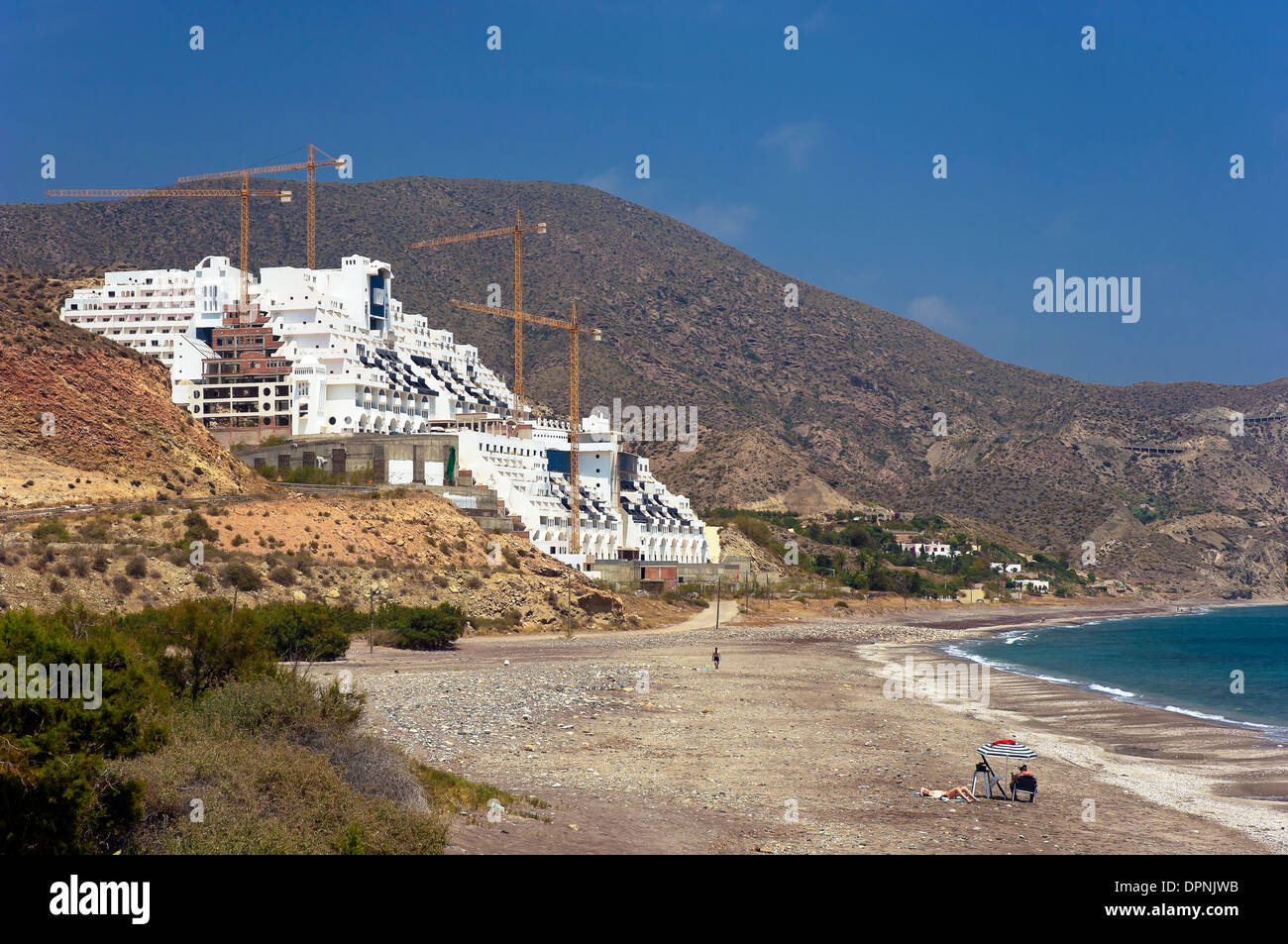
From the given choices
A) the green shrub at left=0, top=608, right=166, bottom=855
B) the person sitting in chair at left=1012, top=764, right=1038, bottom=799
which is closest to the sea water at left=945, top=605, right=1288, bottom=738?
the person sitting in chair at left=1012, top=764, right=1038, bottom=799

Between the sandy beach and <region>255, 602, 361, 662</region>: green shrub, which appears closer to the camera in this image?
the sandy beach

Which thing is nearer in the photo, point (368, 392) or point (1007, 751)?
point (1007, 751)

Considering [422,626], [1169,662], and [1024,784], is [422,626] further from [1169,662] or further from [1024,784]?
[1169,662]

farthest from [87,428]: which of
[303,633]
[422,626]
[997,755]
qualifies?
[997,755]

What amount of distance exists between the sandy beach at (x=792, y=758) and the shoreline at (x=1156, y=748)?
0.11m

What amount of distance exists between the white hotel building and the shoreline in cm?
4654

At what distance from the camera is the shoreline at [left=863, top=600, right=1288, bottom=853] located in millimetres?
21406

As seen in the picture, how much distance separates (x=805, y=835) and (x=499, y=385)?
120510 millimetres

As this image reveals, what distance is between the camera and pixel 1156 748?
95.4 feet

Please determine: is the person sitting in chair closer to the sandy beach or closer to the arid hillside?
the sandy beach

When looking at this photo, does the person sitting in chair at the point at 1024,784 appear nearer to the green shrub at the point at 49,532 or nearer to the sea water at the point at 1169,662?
the sea water at the point at 1169,662

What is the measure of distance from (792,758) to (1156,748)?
36.6 ft
